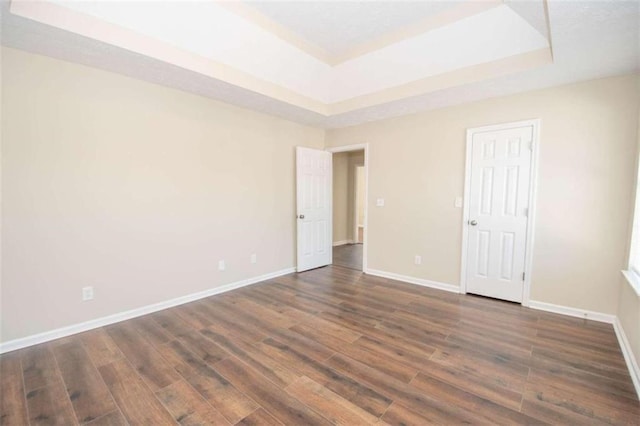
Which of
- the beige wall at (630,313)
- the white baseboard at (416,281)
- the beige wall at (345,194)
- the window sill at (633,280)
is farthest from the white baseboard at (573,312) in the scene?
the beige wall at (345,194)

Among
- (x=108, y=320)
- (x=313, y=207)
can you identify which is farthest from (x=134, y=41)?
(x=313, y=207)

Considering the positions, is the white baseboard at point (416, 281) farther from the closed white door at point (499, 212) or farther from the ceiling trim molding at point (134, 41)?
the ceiling trim molding at point (134, 41)

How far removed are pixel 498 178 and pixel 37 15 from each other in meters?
4.40

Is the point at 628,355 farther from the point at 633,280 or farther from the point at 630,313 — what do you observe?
the point at 633,280

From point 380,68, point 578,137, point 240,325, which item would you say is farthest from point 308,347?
point 578,137

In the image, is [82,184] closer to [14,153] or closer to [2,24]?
[14,153]

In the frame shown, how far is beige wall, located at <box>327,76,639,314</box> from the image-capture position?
2.73m

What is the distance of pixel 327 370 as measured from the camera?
209 centimetres

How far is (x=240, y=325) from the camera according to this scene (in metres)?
2.79

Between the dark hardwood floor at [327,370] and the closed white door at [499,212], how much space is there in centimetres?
40

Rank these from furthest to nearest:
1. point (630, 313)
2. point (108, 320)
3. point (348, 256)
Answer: point (348, 256) < point (108, 320) < point (630, 313)

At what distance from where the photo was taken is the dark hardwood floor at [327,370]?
1.68 metres

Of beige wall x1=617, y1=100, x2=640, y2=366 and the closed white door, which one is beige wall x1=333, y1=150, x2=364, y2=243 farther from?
beige wall x1=617, y1=100, x2=640, y2=366

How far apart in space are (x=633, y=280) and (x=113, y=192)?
469 centimetres
